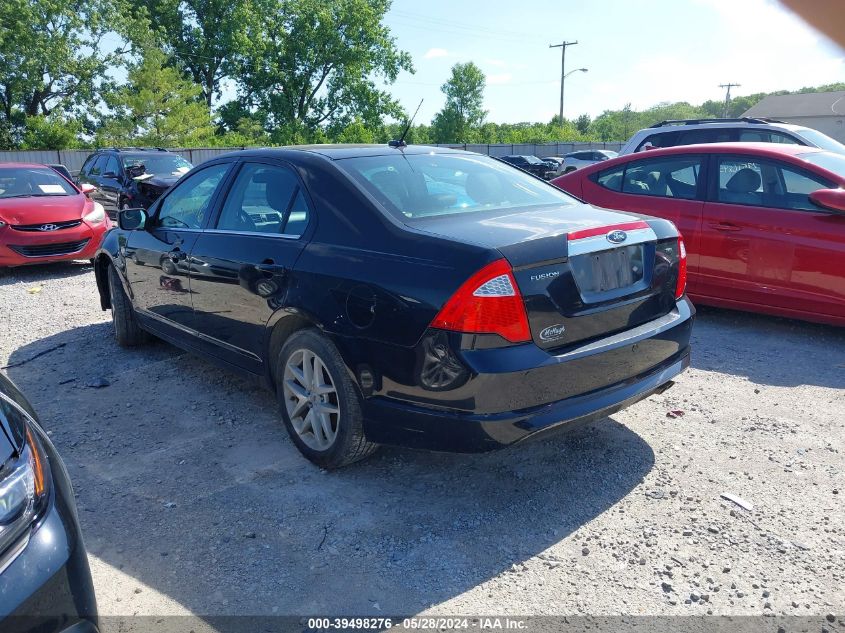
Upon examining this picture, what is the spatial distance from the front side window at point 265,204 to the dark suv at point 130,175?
931 cm

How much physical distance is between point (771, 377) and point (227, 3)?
47.0 metres

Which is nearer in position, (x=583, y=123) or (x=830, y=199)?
(x=830, y=199)

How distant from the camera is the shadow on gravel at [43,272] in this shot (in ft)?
29.8

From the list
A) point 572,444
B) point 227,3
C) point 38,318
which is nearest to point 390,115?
point 227,3

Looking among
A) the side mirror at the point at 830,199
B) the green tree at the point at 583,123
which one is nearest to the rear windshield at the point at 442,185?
the side mirror at the point at 830,199

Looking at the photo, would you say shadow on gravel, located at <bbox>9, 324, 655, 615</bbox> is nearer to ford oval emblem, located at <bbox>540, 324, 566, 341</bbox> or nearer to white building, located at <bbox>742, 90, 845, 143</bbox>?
ford oval emblem, located at <bbox>540, 324, 566, 341</bbox>

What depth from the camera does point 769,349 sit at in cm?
546

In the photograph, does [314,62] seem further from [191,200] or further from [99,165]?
[191,200]

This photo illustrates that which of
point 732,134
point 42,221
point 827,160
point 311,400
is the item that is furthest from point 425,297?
point 732,134

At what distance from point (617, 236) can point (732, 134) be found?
7276mm

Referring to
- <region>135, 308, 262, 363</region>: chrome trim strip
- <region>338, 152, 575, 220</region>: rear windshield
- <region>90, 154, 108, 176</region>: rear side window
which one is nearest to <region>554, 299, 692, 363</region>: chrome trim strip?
<region>338, 152, 575, 220</region>: rear windshield

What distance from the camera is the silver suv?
889 centimetres

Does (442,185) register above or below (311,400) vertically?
Answer: above

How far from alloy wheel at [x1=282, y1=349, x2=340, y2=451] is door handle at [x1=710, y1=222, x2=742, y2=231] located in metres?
4.12
